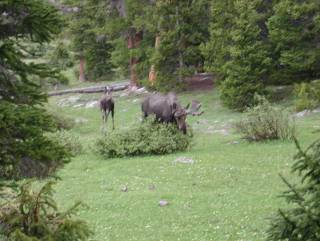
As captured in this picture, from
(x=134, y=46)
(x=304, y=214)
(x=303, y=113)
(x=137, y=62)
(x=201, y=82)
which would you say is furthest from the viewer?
(x=134, y=46)

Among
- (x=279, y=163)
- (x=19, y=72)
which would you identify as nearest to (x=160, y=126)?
(x=279, y=163)

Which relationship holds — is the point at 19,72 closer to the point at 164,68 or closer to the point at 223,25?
the point at 223,25

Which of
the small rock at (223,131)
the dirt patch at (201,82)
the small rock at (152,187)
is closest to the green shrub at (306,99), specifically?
the small rock at (223,131)

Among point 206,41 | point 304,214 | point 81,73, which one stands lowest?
point 81,73

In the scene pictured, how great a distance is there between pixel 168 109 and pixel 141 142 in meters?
2.57

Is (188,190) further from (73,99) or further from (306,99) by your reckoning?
(73,99)

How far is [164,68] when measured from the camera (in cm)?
3844

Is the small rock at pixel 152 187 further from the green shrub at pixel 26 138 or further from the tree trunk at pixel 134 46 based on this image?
the tree trunk at pixel 134 46

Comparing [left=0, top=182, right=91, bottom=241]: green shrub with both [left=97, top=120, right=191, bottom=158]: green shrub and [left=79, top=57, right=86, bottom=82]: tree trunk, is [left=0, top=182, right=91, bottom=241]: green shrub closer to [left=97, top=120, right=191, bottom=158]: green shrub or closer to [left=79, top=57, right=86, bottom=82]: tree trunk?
[left=97, top=120, right=191, bottom=158]: green shrub

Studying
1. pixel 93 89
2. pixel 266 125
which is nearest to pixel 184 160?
pixel 266 125

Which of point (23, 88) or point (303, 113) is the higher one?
point (23, 88)

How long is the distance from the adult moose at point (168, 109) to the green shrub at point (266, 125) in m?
2.08

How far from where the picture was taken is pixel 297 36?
101 ft

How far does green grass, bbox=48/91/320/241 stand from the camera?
11883mm
